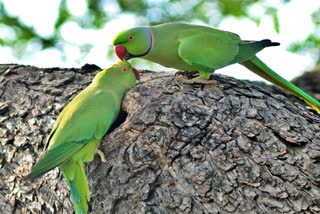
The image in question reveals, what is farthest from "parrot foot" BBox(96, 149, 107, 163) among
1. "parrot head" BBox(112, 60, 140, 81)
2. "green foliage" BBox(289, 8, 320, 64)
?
"green foliage" BBox(289, 8, 320, 64)

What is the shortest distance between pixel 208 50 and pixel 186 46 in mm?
109

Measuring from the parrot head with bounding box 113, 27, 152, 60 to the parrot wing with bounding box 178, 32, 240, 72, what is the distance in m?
0.17

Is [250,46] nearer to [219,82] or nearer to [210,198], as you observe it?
[219,82]

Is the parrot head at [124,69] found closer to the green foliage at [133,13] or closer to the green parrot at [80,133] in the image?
the green parrot at [80,133]

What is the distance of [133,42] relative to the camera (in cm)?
421

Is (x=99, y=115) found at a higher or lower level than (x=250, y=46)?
lower

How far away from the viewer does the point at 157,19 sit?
7496mm

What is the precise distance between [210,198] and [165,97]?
557 millimetres

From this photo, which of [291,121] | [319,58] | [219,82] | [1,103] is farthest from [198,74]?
[319,58]

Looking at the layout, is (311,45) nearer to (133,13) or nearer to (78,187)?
(133,13)

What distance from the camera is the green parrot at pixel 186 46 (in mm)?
4129

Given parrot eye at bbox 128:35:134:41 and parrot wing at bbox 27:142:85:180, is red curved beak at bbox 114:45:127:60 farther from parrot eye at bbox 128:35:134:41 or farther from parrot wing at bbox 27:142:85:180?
parrot wing at bbox 27:142:85:180

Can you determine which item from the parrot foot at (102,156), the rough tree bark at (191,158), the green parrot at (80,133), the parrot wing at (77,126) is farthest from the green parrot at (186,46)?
the parrot foot at (102,156)

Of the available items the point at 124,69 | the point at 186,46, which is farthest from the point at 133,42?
the point at 186,46
